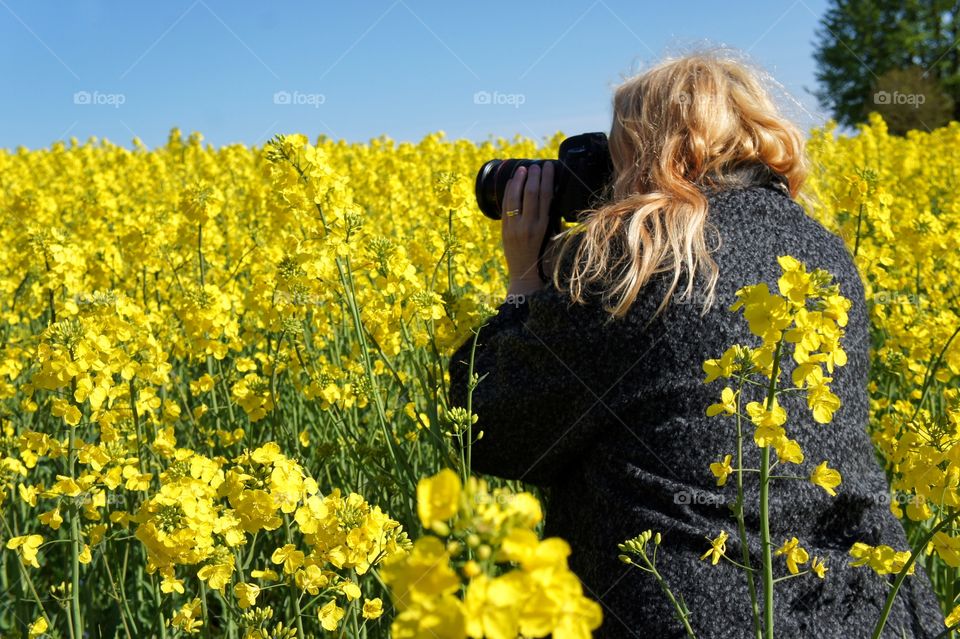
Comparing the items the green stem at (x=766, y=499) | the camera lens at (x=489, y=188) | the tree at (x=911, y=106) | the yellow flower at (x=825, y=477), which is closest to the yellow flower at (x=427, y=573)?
the green stem at (x=766, y=499)

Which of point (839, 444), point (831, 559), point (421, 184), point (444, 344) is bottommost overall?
point (831, 559)

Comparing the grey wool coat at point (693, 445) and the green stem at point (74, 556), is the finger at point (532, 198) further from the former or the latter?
the green stem at point (74, 556)

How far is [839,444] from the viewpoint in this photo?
1862 millimetres

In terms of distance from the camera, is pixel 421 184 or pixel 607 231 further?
pixel 421 184

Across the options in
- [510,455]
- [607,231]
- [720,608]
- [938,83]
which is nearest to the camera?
[720,608]

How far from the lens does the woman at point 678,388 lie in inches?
70.9

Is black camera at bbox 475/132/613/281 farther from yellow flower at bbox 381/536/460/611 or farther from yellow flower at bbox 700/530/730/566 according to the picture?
yellow flower at bbox 381/536/460/611

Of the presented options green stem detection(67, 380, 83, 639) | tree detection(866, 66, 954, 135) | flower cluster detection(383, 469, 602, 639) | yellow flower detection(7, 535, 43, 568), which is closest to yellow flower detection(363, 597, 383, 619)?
green stem detection(67, 380, 83, 639)

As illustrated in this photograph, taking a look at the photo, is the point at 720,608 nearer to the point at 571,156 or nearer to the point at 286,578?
the point at 286,578

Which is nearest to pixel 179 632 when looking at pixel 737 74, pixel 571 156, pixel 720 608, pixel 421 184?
pixel 720 608

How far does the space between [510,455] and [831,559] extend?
73 centimetres

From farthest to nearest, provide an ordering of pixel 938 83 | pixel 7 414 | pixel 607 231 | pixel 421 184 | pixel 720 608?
pixel 938 83 → pixel 421 184 → pixel 7 414 → pixel 607 231 → pixel 720 608

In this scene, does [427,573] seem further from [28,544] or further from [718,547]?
[28,544]

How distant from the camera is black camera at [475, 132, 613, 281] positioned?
2.22m
